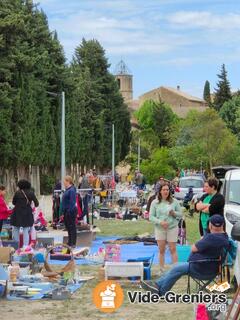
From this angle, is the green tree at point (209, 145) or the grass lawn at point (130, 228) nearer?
the grass lawn at point (130, 228)

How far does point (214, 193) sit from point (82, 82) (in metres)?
59.2

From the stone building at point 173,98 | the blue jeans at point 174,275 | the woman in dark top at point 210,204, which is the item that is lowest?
the blue jeans at point 174,275

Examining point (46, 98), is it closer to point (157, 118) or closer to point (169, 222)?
point (169, 222)

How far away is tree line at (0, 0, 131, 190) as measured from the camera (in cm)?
4259

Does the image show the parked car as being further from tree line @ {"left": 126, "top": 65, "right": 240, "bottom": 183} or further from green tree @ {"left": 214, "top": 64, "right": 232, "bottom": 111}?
green tree @ {"left": 214, "top": 64, "right": 232, "bottom": 111}

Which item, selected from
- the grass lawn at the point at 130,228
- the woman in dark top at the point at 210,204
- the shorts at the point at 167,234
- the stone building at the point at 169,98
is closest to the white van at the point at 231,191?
the woman in dark top at the point at 210,204

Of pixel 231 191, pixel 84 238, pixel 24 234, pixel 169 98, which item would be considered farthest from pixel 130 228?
pixel 169 98

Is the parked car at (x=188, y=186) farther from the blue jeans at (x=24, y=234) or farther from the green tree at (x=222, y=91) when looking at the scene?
the green tree at (x=222, y=91)

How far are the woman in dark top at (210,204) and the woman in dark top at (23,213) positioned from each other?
4223 mm

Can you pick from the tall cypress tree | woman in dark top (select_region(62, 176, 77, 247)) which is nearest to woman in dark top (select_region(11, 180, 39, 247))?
woman in dark top (select_region(62, 176, 77, 247))

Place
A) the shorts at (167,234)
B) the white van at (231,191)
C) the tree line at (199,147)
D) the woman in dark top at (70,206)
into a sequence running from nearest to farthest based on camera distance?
the white van at (231,191) < the shorts at (167,234) < the woman in dark top at (70,206) < the tree line at (199,147)

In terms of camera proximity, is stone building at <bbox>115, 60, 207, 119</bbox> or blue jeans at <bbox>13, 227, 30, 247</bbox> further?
stone building at <bbox>115, 60, 207, 119</bbox>

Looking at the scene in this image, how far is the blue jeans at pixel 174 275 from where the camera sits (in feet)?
34.2

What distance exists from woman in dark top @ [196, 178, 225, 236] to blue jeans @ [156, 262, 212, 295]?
250 cm
